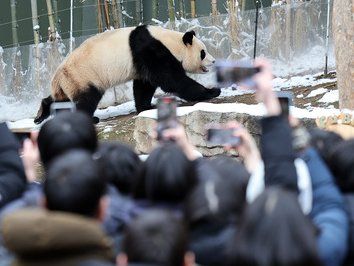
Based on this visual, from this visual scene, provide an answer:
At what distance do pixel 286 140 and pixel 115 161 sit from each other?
29.5 inches

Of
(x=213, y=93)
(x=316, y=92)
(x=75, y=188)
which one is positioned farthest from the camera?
(x=213, y=93)

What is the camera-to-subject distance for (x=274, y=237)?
1608 millimetres

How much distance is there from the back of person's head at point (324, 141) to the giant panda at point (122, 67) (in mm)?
6727

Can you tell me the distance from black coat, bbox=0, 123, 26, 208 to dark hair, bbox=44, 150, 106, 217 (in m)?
0.76

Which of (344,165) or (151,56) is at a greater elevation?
(344,165)

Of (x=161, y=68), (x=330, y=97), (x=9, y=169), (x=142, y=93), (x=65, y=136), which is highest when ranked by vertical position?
(x=65, y=136)

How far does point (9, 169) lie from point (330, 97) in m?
6.03

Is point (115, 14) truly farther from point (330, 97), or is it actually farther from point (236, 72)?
point (236, 72)

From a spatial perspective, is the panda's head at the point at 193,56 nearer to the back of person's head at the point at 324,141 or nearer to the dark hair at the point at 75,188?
the back of person's head at the point at 324,141

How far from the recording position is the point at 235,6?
11328mm

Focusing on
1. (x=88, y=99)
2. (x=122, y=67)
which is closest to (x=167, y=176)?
(x=88, y=99)

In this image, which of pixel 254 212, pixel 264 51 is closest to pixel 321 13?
pixel 264 51

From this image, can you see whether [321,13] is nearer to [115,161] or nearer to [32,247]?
[115,161]

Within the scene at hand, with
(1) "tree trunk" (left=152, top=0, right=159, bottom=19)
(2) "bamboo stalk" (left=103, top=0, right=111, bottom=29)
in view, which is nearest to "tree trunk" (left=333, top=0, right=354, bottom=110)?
(2) "bamboo stalk" (left=103, top=0, right=111, bottom=29)
